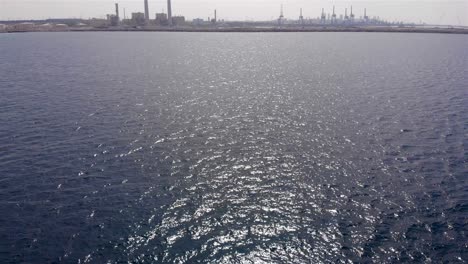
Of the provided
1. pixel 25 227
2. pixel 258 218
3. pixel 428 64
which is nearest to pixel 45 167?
pixel 25 227

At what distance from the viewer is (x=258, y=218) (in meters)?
35.5

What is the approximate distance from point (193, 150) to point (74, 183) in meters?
16.7

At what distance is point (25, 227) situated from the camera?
3388cm

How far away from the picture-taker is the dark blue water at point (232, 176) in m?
31.6

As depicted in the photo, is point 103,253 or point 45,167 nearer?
point 103,253

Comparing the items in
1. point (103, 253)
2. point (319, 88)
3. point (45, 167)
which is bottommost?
point (103, 253)

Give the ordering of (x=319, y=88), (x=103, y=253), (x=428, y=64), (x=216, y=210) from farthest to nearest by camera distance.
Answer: (x=428, y=64), (x=319, y=88), (x=216, y=210), (x=103, y=253)

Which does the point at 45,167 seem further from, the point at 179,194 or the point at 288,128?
the point at 288,128

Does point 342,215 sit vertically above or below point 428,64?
below

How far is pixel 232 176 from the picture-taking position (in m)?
44.3

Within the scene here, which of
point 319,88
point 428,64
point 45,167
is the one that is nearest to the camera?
point 45,167

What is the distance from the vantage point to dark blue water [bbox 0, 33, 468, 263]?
31.6m

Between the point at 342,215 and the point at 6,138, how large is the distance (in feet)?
167

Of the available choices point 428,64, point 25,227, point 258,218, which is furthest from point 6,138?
point 428,64
